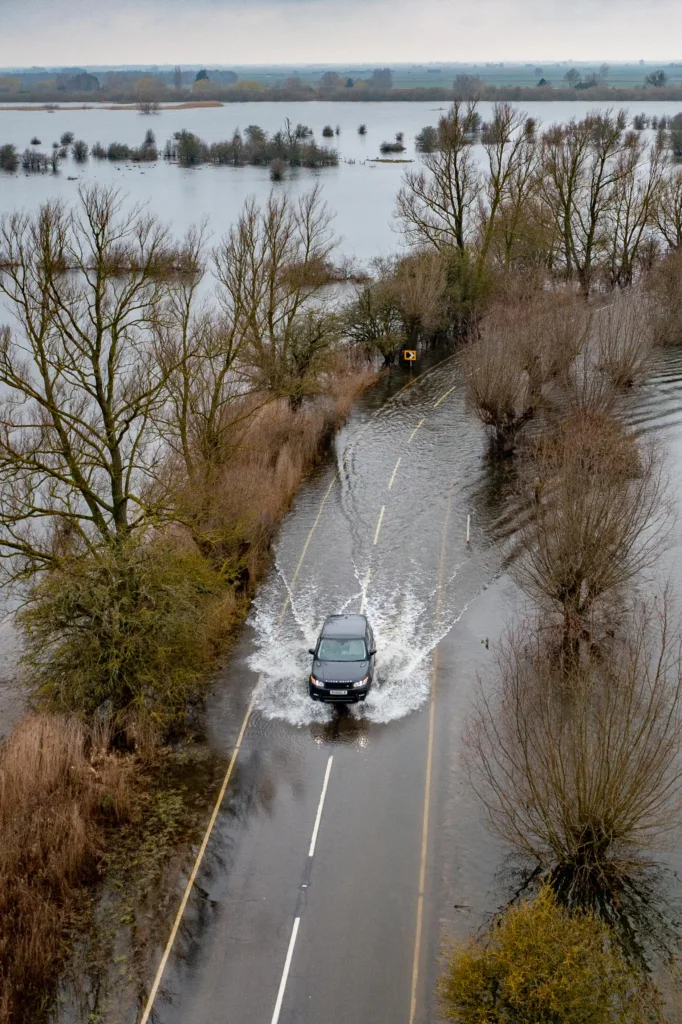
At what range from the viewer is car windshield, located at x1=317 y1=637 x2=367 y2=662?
22859mm

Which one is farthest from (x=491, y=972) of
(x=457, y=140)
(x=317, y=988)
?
(x=457, y=140)

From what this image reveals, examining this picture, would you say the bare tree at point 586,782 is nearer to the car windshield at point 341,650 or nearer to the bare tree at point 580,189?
the car windshield at point 341,650

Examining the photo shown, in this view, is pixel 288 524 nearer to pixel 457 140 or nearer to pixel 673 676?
pixel 673 676

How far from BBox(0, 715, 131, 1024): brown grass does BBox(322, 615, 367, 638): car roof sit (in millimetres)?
6404

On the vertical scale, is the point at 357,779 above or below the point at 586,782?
below

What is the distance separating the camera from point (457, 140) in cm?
5538

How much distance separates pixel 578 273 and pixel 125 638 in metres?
48.8

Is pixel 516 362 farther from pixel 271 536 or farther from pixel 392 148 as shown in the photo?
pixel 392 148

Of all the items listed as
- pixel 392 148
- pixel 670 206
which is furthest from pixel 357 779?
pixel 392 148

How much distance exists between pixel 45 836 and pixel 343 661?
829 centimetres

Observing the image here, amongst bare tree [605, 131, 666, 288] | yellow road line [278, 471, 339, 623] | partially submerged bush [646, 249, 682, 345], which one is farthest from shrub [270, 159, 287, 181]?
yellow road line [278, 471, 339, 623]

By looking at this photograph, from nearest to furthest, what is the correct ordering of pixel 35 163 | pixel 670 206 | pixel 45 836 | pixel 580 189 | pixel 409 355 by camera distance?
pixel 45 836 < pixel 409 355 < pixel 580 189 < pixel 670 206 < pixel 35 163

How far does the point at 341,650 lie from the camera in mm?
23125

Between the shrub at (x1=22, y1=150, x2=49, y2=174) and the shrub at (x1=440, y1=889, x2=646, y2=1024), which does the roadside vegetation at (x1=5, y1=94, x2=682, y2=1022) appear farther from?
the shrub at (x1=22, y1=150, x2=49, y2=174)
